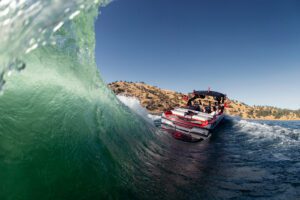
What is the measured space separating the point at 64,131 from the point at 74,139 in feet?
0.83

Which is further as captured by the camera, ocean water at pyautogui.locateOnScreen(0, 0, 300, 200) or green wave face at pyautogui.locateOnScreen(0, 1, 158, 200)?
green wave face at pyautogui.locateOnScreen(0, 1, 158, 200)

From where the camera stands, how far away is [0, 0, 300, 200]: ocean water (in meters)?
2.57

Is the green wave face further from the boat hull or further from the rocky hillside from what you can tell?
the rocky hillside

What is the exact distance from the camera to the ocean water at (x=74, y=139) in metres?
2.57

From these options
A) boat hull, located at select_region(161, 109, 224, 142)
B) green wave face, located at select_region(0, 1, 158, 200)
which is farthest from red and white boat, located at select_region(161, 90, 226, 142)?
green wave face, located at select_region(0, 1, 158, 200)

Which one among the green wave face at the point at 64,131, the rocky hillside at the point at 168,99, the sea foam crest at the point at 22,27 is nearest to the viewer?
the sea foam crest at the point at 22,27

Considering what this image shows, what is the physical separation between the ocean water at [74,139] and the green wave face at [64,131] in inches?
0.7

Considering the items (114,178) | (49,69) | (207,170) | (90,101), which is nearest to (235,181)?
(207,170)

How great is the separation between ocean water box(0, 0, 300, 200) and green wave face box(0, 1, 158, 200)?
0.02 m

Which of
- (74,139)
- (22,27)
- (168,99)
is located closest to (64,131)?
(74,139)

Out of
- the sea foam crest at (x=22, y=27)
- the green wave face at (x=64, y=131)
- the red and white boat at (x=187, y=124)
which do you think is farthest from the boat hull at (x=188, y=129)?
the sea foam crest at (x=22, y=27)

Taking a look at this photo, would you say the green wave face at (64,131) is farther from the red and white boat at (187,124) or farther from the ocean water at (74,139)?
the red and white boat at (187,124)

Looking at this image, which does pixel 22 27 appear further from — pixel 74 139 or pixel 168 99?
pixel 168 99

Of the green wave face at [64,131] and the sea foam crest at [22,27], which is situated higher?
the sea foam crest at [22,27]
